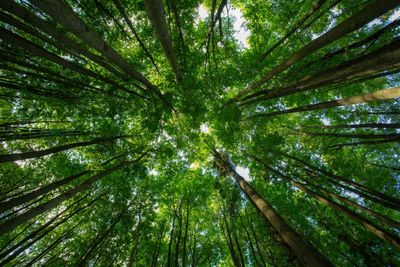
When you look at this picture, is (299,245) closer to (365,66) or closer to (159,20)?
(365,66)

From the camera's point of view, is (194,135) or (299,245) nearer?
(299,245)

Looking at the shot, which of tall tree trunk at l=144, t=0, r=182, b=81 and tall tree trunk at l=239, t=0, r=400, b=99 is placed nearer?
tall tree trunk at l=239, t=0, r=400, b=99

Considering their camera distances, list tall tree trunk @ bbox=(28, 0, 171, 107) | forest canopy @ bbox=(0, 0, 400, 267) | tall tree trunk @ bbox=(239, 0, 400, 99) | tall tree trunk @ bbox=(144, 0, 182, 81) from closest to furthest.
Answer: tall tree trunk @ bbox=(28, 0, 171, 107) < tall tree trunk @ bbox=(239, 0, 400, 99) < tall tree trunk @ bbox=(144, 0, 182, 81) < forest canopy @ bbox=(0, 0, 400, 267)

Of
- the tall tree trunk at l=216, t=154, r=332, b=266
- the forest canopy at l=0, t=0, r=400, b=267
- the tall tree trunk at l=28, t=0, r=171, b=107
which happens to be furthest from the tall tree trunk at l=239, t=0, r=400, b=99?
the tall tree trunk at l=28, t=0, r=171, b=107

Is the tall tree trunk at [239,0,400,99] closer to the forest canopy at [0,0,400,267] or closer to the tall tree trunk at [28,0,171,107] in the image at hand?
the forest canopy at [0,0,400,267]

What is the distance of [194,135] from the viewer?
8680 mm

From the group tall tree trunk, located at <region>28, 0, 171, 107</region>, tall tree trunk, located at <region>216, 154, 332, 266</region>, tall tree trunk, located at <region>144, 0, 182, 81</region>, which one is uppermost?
tall tree trunk, located at <region>144, 0, 182, 81</region>

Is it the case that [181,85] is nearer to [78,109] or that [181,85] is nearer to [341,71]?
[78,109]

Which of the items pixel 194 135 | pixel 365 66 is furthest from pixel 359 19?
pixel 194 135

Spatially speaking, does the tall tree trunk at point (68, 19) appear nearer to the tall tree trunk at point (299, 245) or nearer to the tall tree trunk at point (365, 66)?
the tall tree trunk at point (365, 66)

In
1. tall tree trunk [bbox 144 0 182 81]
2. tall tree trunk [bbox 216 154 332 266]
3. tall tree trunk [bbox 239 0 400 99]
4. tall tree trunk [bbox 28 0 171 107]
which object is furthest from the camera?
tall tree trunk [bbox 144 0 182 81]

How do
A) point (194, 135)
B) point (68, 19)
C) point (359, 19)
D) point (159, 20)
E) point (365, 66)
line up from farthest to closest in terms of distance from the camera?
point (194, 135), point (159, 20), point (365, 66), point (359, 19), point (68, 19)

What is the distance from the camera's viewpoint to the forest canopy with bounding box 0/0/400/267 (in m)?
5.29

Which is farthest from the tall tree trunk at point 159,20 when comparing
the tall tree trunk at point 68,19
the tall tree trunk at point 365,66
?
the tall tree trunk at point 365,66
